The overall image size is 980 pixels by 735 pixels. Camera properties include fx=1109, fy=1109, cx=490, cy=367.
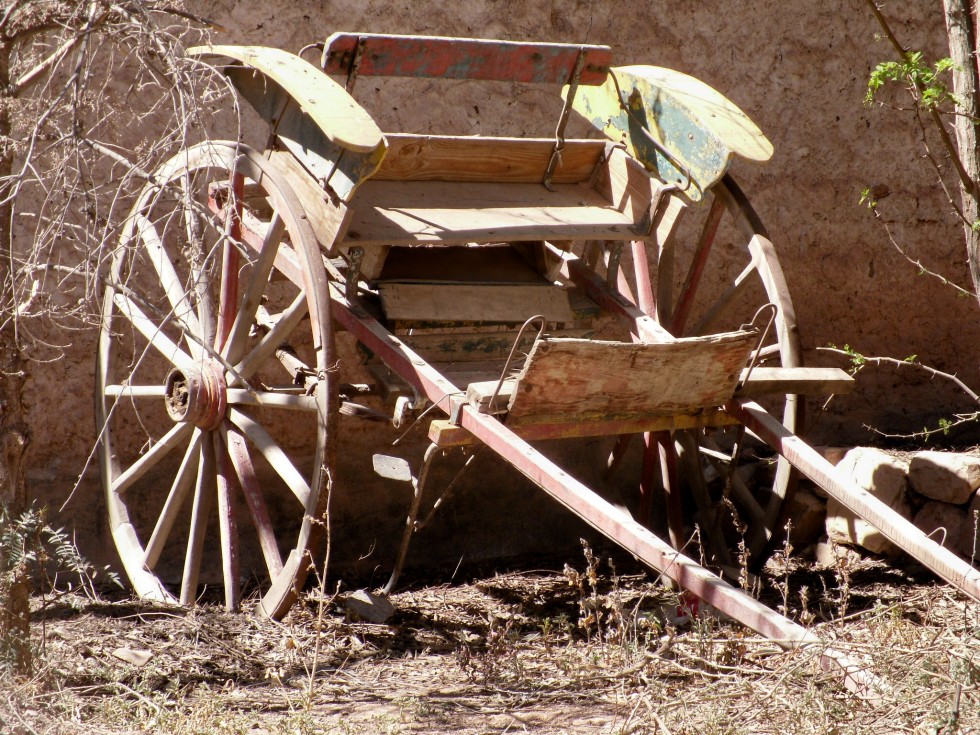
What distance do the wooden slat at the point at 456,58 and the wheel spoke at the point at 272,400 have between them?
0.95m

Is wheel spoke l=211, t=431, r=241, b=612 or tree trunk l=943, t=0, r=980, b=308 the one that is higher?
tree trunk l=943, t=0, r=980, b=308

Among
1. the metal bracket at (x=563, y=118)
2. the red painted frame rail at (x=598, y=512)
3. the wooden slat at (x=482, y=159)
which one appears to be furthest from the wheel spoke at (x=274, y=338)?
the metal bracket at (x=563, y=118)

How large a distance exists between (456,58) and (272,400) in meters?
1.16

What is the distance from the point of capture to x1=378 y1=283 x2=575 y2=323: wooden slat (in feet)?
11.1

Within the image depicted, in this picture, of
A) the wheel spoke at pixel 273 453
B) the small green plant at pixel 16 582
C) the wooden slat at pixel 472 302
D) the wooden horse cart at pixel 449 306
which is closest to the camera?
the small green plant at pixel 16 582

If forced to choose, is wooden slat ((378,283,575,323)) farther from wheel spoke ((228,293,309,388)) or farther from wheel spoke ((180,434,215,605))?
wheel spoke ((180,434,215,605))

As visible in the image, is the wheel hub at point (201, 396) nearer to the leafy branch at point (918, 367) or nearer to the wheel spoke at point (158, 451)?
the wheel spoke at point (158, 451)

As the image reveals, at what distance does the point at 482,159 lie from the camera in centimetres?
371

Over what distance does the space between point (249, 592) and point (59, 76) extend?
6.41 feet

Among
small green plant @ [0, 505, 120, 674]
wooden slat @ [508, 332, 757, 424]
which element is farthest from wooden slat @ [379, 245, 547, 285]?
small green plant @ [0, 505, 120, 674]

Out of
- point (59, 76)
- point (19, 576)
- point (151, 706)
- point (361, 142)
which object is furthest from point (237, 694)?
point (59, 76)

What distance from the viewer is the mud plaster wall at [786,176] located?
14.6 ft

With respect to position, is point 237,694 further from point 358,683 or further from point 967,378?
point 967,378

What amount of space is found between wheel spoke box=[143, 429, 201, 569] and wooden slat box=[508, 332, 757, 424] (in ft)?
3.93
